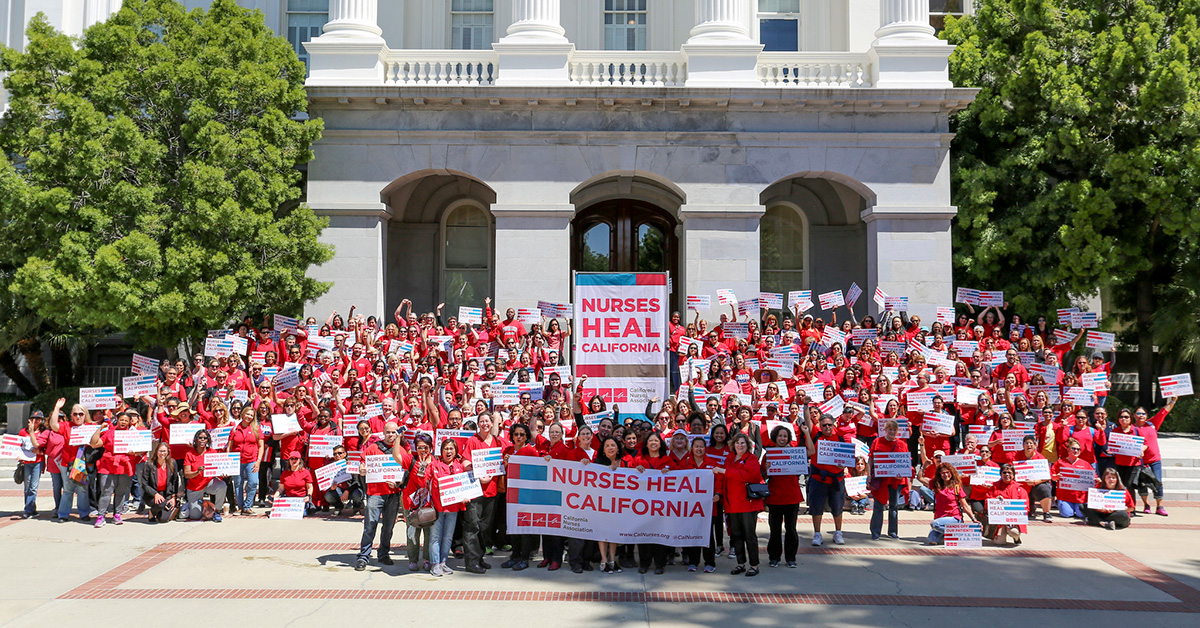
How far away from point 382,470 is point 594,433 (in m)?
2.40

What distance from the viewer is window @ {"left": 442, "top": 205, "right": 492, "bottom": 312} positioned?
86.0 feet

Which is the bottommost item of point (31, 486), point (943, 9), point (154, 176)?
point (31, 486)

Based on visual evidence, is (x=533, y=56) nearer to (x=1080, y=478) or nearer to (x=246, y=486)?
(x=246, y=486)

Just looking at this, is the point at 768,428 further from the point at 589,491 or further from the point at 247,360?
the point at 247,360

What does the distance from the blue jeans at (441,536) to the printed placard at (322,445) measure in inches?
144

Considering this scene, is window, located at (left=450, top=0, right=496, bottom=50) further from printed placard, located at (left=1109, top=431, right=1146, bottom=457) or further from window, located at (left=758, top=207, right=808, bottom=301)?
printed placard, located at (left=1109, top=431, right=1146, bottom=457)

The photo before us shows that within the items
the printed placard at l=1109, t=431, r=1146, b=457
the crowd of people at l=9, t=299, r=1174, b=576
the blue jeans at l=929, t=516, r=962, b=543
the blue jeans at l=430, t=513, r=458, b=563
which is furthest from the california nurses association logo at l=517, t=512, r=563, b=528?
the printed placard at l=1109, t=431, r=1146, b=457

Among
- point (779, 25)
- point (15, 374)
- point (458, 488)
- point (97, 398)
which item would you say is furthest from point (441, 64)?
point (458, 488)

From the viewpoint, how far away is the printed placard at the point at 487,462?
10.2 m

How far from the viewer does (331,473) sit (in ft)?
40.4

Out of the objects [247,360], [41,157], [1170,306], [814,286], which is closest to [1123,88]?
[1170,306]

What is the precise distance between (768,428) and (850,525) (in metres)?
1.82

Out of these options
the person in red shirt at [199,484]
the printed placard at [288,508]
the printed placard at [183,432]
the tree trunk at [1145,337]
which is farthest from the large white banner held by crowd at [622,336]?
the tree trunk at [1145,337]

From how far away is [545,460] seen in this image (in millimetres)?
10312
